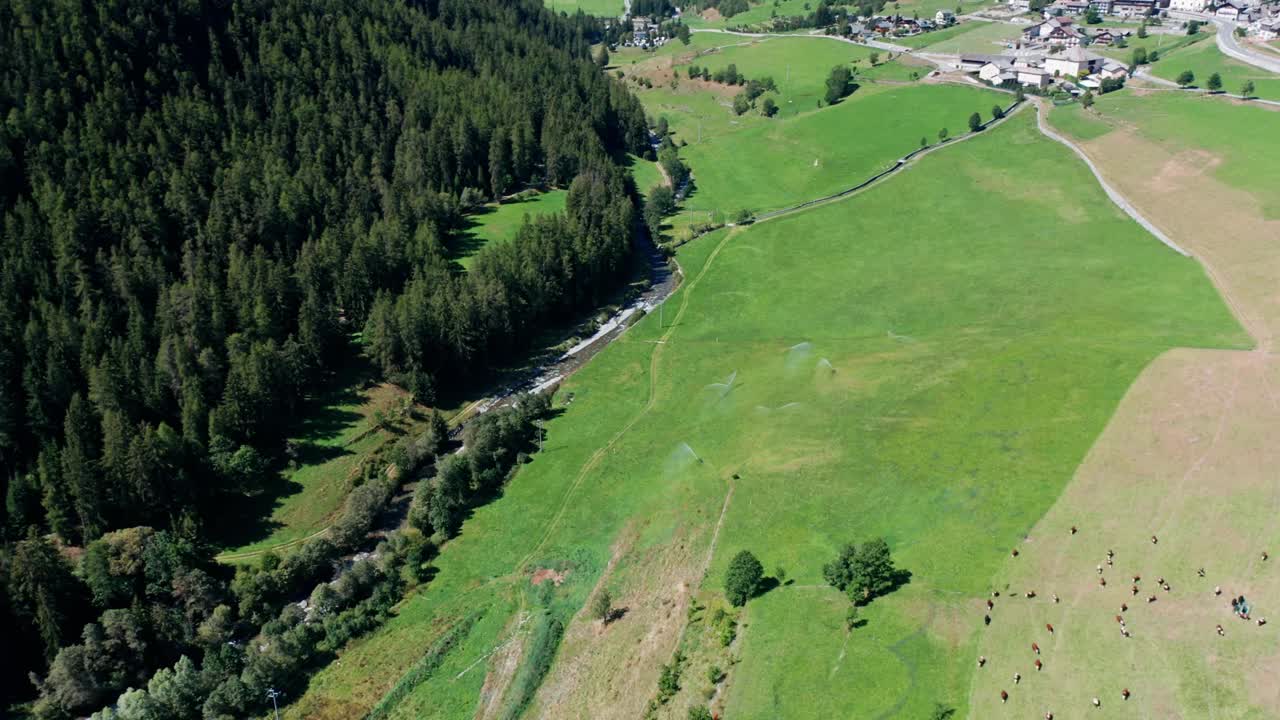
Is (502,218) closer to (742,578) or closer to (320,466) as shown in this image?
(320,466)

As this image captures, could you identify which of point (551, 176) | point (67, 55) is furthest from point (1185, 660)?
point (67, 55)

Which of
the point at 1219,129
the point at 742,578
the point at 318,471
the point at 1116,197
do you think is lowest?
the point at 318,471

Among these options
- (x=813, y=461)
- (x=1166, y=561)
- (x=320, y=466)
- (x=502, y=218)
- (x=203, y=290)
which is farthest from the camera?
(x=502, y=218)

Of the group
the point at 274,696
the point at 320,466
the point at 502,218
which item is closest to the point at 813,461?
the point at 274,696

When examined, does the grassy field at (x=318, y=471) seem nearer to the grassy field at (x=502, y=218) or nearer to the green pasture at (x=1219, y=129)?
the grassy field at (x=502, y=218)

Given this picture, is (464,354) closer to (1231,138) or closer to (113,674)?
(113,674)

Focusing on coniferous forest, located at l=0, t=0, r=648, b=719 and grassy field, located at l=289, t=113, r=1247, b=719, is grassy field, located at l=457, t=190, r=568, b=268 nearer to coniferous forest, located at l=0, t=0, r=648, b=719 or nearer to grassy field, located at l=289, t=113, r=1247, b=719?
coniferous forest, located at l=0, t=0, r=648, b=719

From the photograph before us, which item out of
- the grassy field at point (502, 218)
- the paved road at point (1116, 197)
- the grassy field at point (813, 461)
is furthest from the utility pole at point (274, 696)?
the paved road at point (1116, 197)
